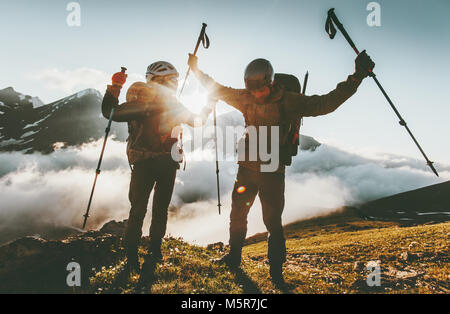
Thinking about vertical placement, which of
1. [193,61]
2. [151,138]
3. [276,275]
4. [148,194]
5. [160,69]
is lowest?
[276,275]

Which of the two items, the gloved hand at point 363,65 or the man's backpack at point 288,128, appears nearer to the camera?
the gloved hand at point 363,65

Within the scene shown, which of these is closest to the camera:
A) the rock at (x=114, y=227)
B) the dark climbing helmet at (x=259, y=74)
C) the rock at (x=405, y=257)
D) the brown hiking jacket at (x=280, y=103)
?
the brown hiking jacket at (x=280, y=103)

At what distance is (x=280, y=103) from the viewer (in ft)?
20.3

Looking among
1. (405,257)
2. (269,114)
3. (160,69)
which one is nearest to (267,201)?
(269,114)

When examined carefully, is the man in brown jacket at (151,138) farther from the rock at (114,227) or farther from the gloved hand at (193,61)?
the rock at (114,227)

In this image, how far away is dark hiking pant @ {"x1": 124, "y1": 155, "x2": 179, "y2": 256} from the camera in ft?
19.6

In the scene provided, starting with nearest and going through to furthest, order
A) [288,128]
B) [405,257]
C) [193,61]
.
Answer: [288,128] < [193,61] < [405,257]

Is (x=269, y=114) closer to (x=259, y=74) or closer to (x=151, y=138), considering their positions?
(x=259, y=74)

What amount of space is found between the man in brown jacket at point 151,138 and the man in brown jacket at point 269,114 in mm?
1584

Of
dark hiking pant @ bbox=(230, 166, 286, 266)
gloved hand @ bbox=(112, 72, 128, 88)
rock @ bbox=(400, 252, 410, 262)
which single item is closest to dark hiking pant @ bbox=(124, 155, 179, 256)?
dark hiking pant @ bbox=(230, 166, 286, 266)

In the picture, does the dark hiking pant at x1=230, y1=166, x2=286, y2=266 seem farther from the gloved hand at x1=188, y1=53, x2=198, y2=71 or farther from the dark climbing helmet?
the gloved hand at x1=188, y1=53, x2=198, y2=71

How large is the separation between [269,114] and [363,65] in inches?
99.7

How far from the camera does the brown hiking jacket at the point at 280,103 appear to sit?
573cm

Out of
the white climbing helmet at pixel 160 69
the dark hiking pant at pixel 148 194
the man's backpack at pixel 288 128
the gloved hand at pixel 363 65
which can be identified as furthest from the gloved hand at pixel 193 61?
the gloved hand at pixel 363 65
